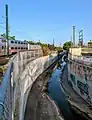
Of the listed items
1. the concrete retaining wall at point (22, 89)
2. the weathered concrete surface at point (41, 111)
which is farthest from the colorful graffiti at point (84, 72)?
the concrete retaining wall at point (22, 89)

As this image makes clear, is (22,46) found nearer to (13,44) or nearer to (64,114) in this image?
(13,44)

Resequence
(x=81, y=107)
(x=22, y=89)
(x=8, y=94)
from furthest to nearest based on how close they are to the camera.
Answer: (x=81, y=107), (x=22, y=89), (x=8, y=94)

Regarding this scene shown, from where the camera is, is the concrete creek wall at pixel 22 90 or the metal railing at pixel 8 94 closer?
the metal railing at pixel 8 94

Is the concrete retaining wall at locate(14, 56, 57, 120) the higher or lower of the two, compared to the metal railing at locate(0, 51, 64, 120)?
lower

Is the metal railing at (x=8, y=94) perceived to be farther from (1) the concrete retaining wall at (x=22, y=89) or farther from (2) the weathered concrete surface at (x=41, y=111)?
(2) the weathered concrete surface at (x=41, y=111)

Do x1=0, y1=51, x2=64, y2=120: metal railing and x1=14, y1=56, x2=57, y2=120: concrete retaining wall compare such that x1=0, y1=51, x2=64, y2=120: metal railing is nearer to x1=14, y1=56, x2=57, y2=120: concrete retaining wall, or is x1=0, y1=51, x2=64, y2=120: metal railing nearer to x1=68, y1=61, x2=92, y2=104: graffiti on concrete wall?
x1=14, y1=56, x2=57, y2=120: concrete retaining wall

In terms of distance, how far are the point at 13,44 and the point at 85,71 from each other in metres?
30.2

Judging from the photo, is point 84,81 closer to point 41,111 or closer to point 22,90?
point 41,111

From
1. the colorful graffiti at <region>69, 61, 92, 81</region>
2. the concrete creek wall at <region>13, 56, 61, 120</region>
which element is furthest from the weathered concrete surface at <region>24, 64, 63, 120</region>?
the colorful graffiti at <region>69, 61, 92, 81</region>

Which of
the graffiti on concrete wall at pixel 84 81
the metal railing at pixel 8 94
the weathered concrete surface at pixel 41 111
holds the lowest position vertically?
the weathered concrete surface at pixel 41 111

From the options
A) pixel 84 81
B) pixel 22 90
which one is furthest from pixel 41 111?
pixel 84 81

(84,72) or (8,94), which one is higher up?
(8,94)

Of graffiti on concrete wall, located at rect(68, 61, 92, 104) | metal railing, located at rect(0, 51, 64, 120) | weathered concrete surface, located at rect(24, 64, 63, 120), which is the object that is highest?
metal railing, located at rect(0, 51, 64, 120)

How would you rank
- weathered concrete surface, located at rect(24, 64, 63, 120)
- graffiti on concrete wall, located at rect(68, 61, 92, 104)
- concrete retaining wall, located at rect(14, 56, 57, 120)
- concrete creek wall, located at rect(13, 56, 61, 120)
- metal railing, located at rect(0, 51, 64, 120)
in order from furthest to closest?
graffiti on concrete wall, located at rect(68, 61, 92, 104) < weathered concrete surface, located at rect(24, 64, 63, 120) < concrete retaining wall, located at rect(14, 56, 57, 120) < concrete creek wall, located at rect(13, 56, 61, 120) < metal railing, located at rect(0, 51, 64, 120)
